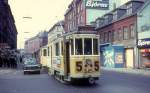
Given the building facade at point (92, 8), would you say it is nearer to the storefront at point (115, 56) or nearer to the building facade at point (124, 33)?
the building facade at point (124, 33)

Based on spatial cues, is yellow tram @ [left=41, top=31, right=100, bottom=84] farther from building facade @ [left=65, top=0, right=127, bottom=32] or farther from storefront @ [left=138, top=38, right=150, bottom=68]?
building facade @ [left=65, top=0, right=127, bottom=32]

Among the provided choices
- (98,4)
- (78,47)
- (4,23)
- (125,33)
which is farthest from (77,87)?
(4,23)

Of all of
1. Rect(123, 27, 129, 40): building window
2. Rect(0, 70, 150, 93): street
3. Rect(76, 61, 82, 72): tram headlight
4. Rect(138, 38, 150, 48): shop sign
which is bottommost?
Rect(0, 70, 150, 93): street

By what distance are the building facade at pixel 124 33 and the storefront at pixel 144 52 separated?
69 centimetres

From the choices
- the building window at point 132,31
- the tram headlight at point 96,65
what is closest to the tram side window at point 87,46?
the tram headlight at point 96,65

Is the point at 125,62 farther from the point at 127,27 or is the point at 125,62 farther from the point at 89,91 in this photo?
the point at 89,91

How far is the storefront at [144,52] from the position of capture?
42.3 meters

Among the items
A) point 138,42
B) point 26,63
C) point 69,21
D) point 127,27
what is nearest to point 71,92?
point 26,63

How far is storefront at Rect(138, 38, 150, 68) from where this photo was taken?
139ft

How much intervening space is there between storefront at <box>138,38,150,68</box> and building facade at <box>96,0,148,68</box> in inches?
27.1

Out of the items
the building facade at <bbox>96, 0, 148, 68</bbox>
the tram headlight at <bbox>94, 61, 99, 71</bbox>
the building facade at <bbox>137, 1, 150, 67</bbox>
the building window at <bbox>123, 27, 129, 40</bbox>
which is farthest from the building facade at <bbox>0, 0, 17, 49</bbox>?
the tram headlight at <bbox>94, 61, 99, 71</bbox>

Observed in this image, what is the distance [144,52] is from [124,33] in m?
7.33

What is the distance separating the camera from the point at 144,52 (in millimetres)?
43750

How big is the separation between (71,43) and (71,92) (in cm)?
443
